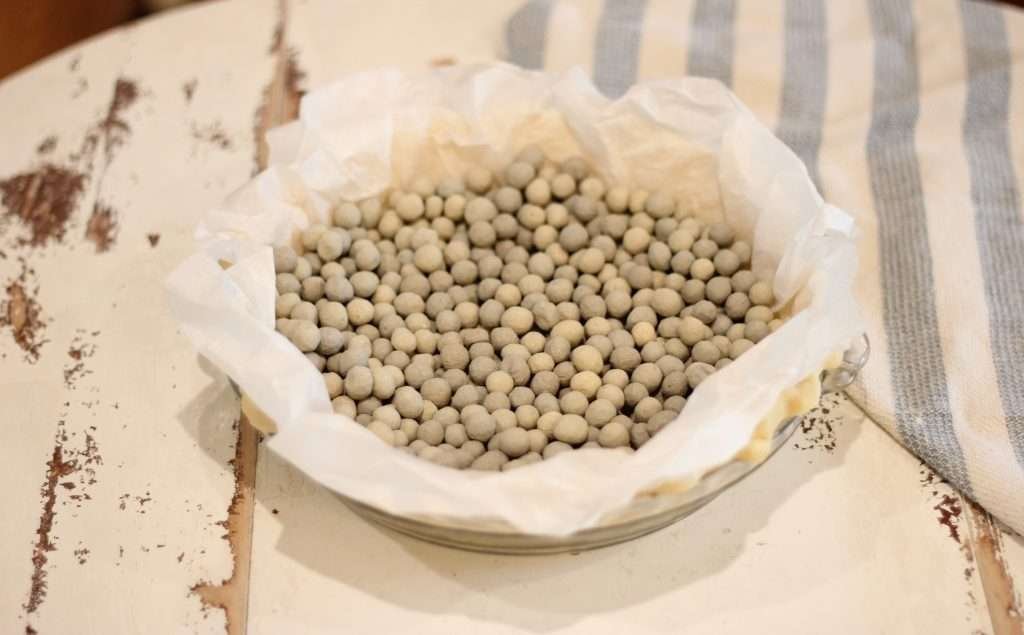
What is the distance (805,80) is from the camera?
96cm

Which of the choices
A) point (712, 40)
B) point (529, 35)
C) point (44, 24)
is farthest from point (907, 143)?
point (44, 24)

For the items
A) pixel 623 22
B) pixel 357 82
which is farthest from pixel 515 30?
pixel 357 82

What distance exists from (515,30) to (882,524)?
0.55 metres

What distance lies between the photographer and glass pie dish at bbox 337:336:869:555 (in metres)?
0.57

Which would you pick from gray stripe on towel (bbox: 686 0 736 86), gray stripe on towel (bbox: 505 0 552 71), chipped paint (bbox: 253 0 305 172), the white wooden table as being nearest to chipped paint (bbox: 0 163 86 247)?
the white wooden table

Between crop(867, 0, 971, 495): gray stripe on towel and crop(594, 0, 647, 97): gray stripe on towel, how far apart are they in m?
0.22

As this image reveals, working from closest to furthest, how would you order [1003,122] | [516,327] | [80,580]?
[80,580] < [516,327] < [1003,122]

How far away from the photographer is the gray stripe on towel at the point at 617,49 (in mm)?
966

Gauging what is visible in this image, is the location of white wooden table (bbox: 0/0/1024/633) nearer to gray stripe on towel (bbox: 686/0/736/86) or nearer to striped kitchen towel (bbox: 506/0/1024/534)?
striped kitchen towel (bbox: 506/0/1024/534)

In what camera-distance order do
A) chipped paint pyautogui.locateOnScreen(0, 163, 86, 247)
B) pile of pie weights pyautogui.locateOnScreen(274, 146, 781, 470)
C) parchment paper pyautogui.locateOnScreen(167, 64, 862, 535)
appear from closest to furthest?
parchment paper pyautogui.locateOnScreen(167, 64, 862, 535)
pile of pie weights pyautogui.locateOnScreen(274, 146, 781, 470)
chipped paint pyautogui.locateOnScreen(0, 163, 86, 247)

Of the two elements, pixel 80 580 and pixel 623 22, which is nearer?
pixel 80 580

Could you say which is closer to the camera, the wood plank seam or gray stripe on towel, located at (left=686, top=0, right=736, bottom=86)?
the wood plank seam

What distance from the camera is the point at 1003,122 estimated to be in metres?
0.92

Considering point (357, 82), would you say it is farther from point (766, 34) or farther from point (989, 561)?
point (989, 561)
